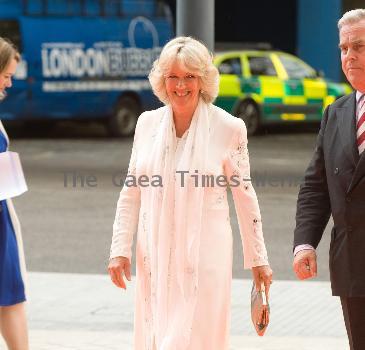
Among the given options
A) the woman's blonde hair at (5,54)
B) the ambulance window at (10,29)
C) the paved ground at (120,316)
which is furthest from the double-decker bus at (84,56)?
the woman's blonde hair at (5,54)

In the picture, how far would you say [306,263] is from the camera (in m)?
4.37

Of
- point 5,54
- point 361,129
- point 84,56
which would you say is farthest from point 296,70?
point 361,129

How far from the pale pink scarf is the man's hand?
38cm

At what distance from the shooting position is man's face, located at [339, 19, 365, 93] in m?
4.24

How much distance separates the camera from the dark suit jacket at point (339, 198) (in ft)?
13.7

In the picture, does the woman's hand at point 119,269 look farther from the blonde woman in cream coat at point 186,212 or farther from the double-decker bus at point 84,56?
the double-decker bus at point 84,56

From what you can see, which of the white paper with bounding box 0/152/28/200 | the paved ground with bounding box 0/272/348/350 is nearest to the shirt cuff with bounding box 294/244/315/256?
the white paper with bounding box 0/152/28/200

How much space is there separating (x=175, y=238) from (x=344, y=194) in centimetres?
69

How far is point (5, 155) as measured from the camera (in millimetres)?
5066

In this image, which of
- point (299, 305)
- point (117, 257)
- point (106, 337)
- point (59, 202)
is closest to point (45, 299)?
point (106, 337)

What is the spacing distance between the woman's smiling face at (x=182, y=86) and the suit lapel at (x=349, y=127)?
1.92 ft

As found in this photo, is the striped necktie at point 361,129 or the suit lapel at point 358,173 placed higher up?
the striped necktie at point 361,129

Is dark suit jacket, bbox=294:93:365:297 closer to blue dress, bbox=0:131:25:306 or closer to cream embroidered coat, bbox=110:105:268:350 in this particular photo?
cream embroidered coat, bbox=110:105:268:350

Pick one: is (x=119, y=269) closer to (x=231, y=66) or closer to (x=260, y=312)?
(x=260, y=312)
